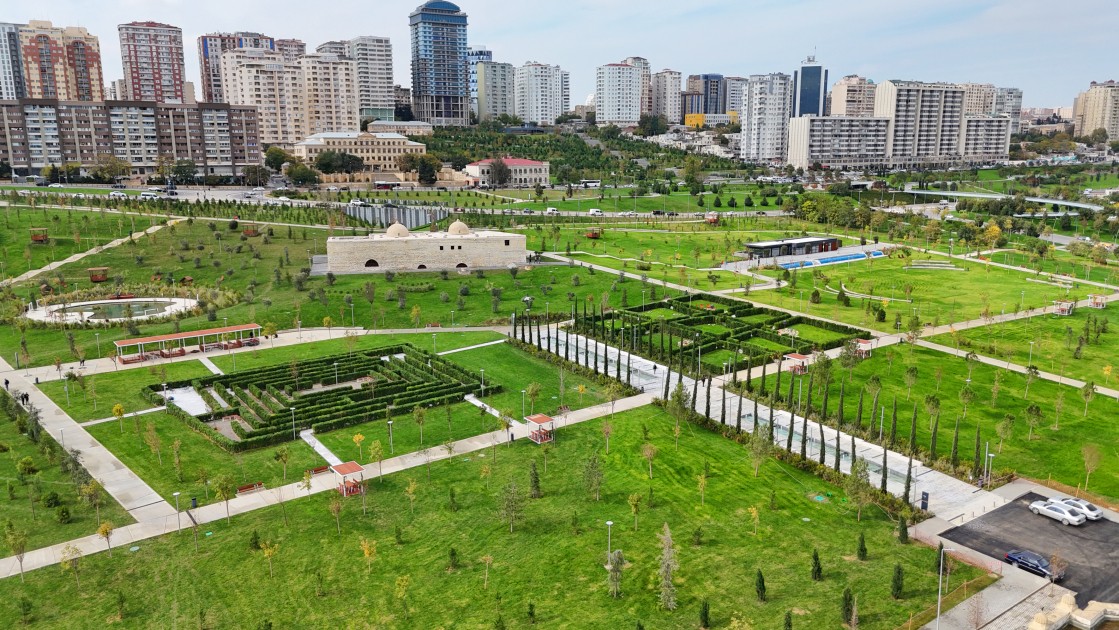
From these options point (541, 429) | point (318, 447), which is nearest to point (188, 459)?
point (318, 447)

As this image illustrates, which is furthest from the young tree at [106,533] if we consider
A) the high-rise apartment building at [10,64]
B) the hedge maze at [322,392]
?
the high-rise apartment building at [10,64]

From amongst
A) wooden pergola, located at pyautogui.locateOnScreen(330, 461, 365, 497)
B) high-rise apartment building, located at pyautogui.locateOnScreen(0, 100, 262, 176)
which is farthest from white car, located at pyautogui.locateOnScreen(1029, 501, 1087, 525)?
high-rise apartment building, located at pyautogui.locateOnScreen(0, 100, 262, 176)

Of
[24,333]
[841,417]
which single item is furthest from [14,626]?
[24,333]

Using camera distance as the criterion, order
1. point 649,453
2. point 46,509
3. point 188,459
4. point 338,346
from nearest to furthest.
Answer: point 46,509 < point 649,453 < point 188,459 < point 338,346

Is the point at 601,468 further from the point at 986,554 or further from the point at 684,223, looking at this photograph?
the point at 684,223

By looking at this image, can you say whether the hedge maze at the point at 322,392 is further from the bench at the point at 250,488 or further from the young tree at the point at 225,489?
the young tree at the point at 225,489

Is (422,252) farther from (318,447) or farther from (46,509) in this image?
(46,509)
